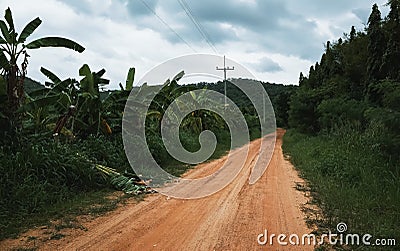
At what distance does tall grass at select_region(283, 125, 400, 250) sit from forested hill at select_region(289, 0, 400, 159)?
47cm

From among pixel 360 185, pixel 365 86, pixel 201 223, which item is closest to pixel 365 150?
pixel 360 185

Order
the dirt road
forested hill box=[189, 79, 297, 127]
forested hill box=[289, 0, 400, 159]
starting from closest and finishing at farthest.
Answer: the dirt road → forested hill box=[289, 0, 400, 159] → forested hill box=[189, 79, 297, 127]

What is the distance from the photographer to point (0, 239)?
496 cm

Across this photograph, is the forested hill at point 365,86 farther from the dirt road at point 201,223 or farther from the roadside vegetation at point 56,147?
the roadside vegetation at point 56,147

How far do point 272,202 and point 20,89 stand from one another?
5375mm

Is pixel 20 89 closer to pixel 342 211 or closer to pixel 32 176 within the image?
pixel 32 176

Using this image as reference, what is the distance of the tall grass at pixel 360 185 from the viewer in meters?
5.40

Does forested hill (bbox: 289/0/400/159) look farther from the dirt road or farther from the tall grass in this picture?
the dirt road

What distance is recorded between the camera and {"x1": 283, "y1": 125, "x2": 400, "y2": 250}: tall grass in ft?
17.7

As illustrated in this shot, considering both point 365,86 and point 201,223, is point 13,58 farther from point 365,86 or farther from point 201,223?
point 365,86

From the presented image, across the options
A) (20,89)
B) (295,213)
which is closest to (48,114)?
(20,89)

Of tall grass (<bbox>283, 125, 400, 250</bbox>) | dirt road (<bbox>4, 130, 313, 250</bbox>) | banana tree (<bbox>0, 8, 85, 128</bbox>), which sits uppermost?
banana tree (<bbox>0, 8, 85, 128</bbox>)

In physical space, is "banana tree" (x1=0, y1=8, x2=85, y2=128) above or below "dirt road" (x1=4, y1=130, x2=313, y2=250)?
above

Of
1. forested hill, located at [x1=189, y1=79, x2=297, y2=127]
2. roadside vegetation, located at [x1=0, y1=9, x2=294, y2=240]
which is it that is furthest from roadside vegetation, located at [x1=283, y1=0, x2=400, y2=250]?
forested hill, located at [x1=189, y1=79, x2=297, y2=127]
